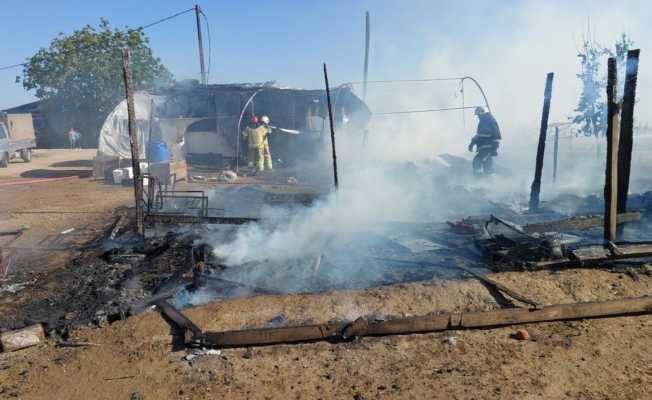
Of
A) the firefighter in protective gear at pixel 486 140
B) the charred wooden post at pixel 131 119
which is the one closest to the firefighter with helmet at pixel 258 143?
the firefighter in protective gear at pixel 486 140

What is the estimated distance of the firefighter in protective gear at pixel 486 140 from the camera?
40.5 ft

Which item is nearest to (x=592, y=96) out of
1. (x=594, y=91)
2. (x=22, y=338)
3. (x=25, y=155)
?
(x=594, y=91)

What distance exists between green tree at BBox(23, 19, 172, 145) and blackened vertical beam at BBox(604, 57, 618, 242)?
86.4 ft

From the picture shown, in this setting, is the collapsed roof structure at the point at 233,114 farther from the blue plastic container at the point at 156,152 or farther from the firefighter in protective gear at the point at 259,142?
the blue plastic container at the point at 156,152

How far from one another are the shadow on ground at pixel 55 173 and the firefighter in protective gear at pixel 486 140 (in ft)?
44.6

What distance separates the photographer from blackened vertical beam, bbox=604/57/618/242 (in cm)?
518

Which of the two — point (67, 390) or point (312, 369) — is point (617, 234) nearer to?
point (312, 369)

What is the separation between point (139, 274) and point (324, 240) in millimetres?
2705

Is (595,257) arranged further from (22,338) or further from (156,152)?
(156,152)

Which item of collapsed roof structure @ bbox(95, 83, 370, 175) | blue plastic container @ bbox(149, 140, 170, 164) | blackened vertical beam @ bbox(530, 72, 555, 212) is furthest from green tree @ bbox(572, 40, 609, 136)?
blue plastic container @ bbox(149, 140, 170, 164)

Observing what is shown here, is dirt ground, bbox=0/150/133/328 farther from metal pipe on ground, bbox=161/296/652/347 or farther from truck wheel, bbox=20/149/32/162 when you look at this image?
truck wheel, bbox=20/149/32/162

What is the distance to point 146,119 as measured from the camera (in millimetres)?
16531

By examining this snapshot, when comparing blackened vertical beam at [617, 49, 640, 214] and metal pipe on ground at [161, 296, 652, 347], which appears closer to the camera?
metal pipe on ground at [161, 296, 652, 347]

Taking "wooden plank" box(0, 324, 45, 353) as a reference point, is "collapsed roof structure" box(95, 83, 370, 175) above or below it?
above
